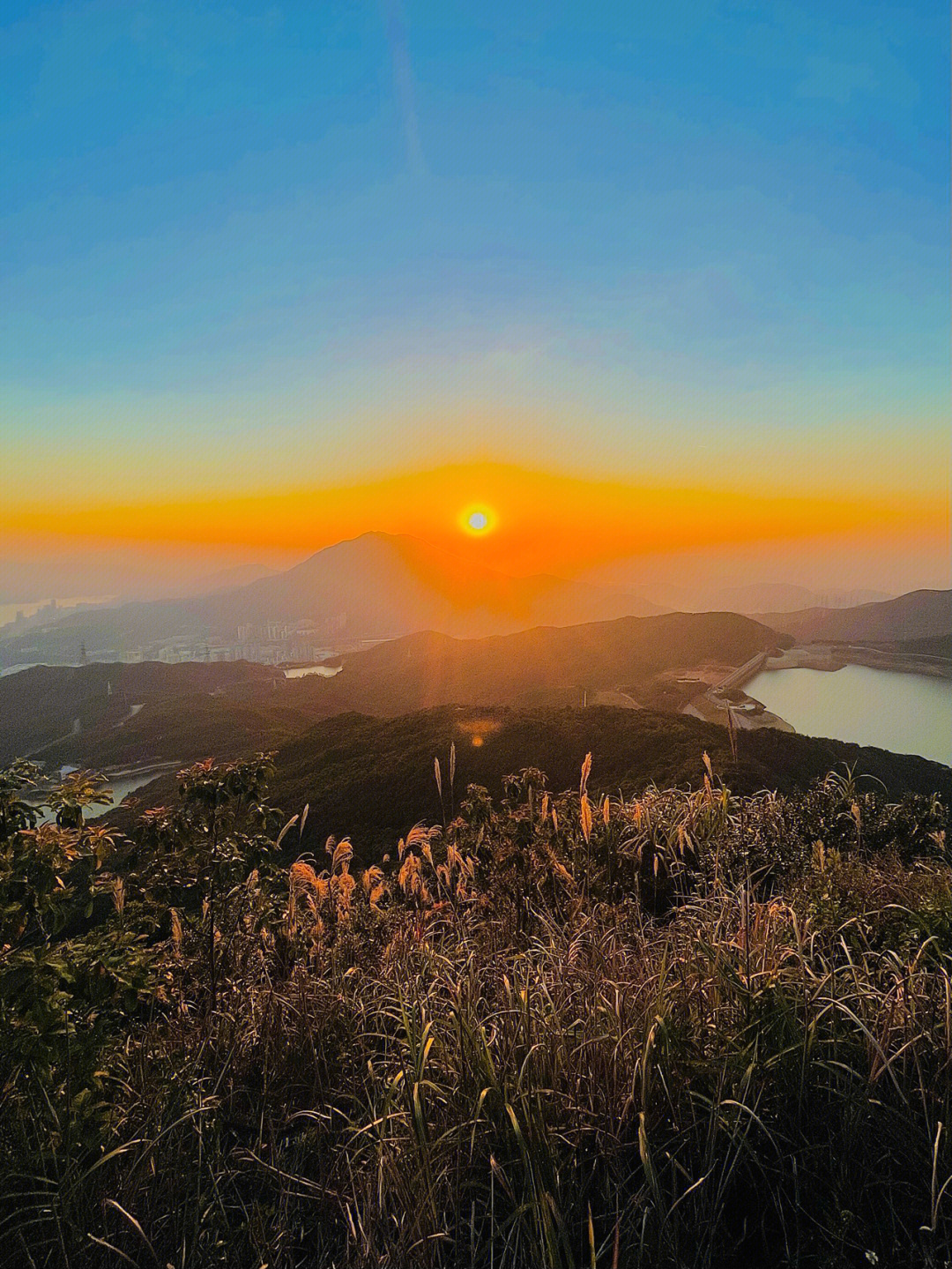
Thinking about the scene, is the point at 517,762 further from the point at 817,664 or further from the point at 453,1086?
the point at 817,664

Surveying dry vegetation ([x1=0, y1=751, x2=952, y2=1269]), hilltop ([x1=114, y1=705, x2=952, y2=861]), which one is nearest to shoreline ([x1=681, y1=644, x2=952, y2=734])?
hilltop ([x1=114, y1=705, x2=952, y2=861])

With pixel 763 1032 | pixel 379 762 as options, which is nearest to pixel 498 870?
pixel 763 1032

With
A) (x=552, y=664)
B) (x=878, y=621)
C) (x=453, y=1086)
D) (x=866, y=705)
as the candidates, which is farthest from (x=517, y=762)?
(x=878, y=621)

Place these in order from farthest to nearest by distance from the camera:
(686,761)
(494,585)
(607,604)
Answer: (494,585)
(607,604)
(686,761)

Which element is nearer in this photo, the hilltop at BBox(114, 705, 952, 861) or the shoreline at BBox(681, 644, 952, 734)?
the hilltop at BBox(114, 705, 952, 861)

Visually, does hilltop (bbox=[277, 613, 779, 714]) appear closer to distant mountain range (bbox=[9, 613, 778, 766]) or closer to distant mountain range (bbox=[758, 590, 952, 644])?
distant mountain range (bbox=[9, 613, 778, 766])

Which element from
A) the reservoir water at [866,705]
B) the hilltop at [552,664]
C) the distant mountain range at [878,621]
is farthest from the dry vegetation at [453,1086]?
the distant mountain range at [878,621]

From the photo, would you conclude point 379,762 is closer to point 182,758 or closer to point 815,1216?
point 182,758
